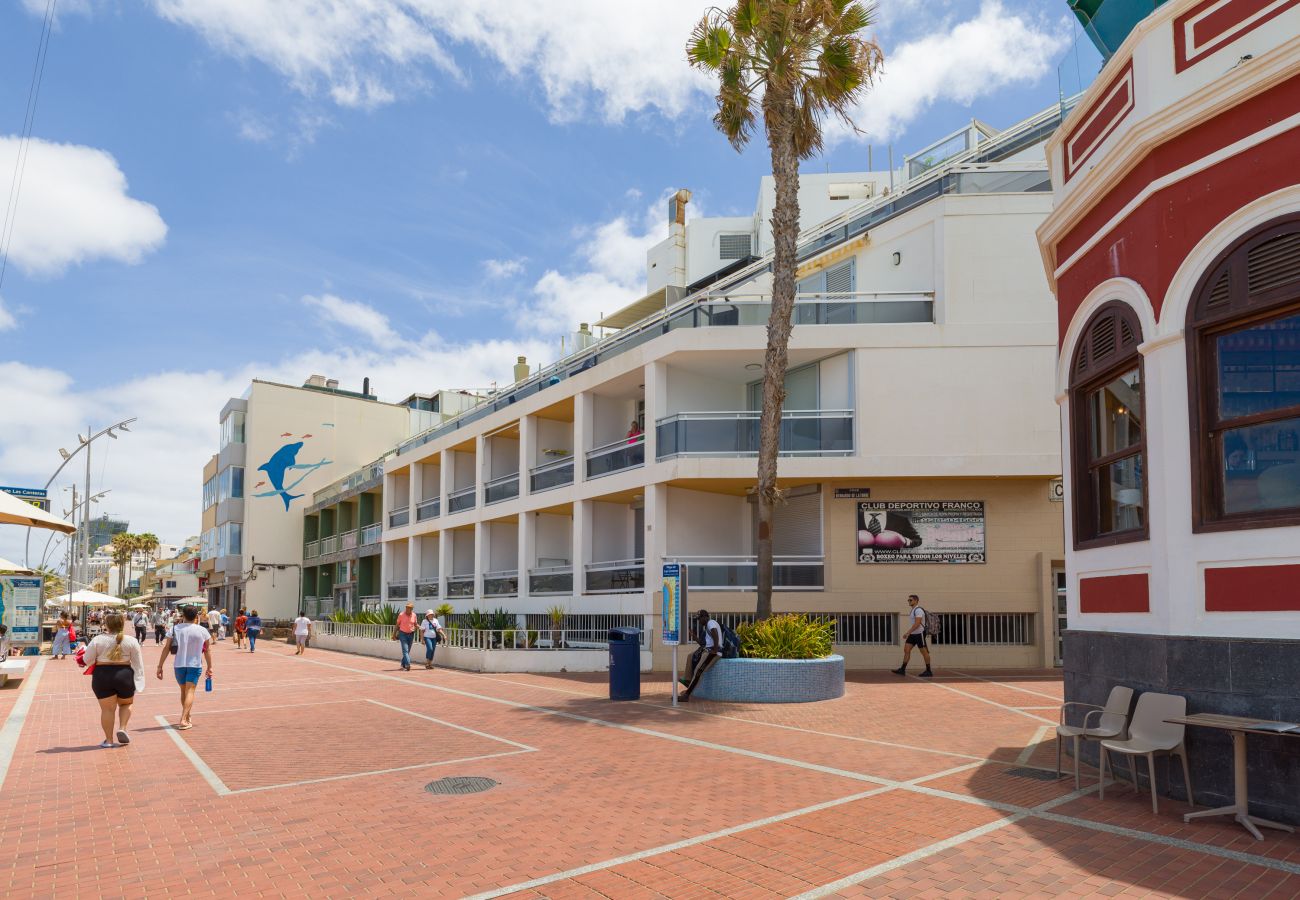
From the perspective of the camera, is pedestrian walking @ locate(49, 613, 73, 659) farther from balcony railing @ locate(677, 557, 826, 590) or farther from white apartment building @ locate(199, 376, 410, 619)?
balcony railing @ locate(677, 557, 826, 590)

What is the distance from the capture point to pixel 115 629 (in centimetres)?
1087

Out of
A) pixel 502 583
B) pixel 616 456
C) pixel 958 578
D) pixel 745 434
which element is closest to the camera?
pixel 958 578

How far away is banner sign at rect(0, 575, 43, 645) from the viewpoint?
98.4ft

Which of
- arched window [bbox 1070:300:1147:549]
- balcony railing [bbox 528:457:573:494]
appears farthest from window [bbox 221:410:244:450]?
arched window [bbox 1070:300:1147:549]

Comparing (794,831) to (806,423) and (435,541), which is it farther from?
(435,541)

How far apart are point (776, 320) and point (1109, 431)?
7715 millimetres

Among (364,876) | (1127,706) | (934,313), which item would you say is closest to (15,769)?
(364,876)

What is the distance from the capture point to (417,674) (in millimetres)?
20984

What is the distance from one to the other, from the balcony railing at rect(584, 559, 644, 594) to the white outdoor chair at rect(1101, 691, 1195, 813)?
1455cm

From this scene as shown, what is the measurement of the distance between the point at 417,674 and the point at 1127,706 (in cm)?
1602

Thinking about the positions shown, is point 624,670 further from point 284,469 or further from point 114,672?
point 284,469

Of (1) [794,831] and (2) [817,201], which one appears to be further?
(2) [817,201]

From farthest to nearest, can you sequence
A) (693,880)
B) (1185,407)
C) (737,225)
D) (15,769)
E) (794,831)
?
(737,225)
(15,769)
(1185,407)
(794,831)
(693,880)

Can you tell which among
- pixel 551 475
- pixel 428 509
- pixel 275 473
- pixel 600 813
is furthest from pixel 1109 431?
pixel 275 473
